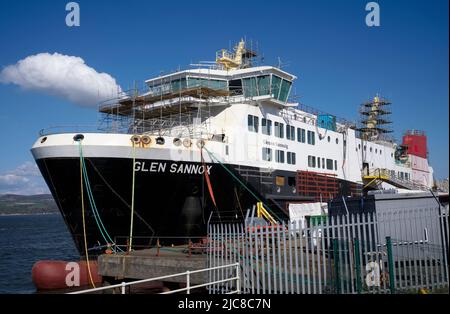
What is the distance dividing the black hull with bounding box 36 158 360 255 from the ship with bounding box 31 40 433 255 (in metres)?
0.04

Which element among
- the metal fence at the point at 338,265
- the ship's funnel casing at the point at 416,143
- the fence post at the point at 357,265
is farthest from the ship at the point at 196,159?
the ship's funnel casing at the point at 416,143

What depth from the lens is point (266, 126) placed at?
80.1 ft

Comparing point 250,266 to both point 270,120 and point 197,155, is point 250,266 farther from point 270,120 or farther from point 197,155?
point 270,120

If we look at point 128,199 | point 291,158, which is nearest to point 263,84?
point 291,158

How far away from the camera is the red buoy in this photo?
18.6 metres

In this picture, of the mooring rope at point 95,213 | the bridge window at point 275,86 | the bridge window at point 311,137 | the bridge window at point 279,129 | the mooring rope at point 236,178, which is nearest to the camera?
the mooring rope at point 95,213

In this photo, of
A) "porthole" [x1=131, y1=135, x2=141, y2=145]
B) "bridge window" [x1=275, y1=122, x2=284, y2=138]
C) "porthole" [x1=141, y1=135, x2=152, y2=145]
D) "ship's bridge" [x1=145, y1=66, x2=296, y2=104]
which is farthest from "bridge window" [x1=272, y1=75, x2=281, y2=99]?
"porthole" [x1=131, y1=135, x2=141, y2=145]

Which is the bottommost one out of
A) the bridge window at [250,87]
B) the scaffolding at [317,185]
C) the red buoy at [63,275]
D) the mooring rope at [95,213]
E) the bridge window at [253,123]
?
the red buoy at [63,275]

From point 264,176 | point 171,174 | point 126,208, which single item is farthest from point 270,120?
point 126,208

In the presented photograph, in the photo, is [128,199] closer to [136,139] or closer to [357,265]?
[136,139]

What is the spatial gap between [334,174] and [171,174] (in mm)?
15073

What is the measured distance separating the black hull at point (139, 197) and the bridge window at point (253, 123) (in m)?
3.77

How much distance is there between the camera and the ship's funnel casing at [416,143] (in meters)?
50.2

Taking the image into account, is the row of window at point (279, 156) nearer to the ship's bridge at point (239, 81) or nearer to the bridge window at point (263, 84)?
the ship's bridge at point (239, 81)
